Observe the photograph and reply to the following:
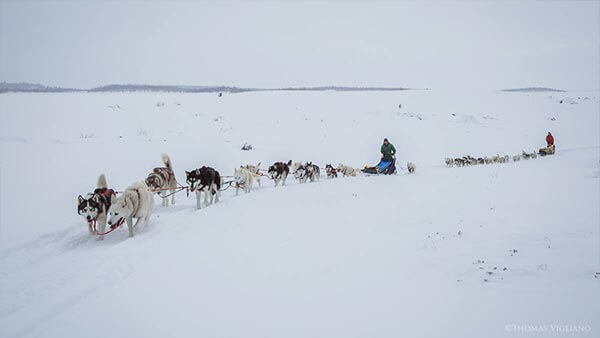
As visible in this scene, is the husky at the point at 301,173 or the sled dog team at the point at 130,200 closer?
the sled dog team at the point at 130,200

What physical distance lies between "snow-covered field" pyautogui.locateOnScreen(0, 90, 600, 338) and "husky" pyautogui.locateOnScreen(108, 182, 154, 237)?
365 mm

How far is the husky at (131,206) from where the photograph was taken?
235 inches

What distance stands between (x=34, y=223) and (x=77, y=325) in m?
5.63

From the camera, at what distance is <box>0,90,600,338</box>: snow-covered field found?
10.7ft

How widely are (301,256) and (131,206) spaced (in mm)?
3231

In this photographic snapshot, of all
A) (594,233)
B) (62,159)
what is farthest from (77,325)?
(62,159)

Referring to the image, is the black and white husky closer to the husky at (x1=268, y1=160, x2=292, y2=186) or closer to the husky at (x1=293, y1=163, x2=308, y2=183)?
the husky at (x1=293, y1=163, x2=308, y2=183)

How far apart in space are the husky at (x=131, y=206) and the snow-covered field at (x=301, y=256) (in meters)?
0.37

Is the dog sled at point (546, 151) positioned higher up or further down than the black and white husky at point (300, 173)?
higher up

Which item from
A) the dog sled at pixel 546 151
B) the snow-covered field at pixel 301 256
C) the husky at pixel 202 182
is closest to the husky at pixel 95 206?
the snow-covered field at pixel 301 256

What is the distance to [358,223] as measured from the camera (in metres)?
6.58

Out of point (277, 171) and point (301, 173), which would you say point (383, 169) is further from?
point (277, 171)

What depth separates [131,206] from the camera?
6156 millimetres

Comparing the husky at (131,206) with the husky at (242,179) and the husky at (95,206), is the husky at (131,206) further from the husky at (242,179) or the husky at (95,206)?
the husky at (242,179)
